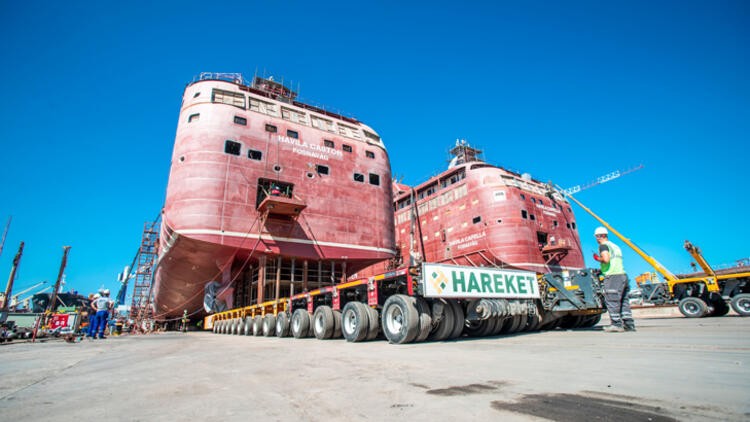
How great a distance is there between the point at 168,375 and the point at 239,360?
4.78 ft

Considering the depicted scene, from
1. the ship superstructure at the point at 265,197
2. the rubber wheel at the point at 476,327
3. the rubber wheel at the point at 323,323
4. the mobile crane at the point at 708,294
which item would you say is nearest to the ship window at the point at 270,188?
the ship superstructure at the point at 265,197

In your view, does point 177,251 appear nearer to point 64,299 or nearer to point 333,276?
point 333,276

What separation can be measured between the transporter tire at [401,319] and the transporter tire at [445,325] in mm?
767

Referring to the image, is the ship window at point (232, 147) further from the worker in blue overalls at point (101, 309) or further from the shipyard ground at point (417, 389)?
the shipyard ground at point (417, 389)

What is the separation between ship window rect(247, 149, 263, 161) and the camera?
2011 cm

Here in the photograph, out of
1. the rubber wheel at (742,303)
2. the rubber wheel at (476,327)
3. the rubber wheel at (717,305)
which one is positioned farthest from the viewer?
the rubber wheel at (717,305)

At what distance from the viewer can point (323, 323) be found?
977cm

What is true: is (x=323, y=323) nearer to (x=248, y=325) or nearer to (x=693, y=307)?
(x=248, y=325)

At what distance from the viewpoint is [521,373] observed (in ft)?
11.5

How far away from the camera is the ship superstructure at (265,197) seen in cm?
1862

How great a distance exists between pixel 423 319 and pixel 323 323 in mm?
3584

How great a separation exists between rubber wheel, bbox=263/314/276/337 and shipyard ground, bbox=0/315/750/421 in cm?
867

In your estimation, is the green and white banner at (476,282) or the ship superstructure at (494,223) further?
the ship superstructure at (494,223)

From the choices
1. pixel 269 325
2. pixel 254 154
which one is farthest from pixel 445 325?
pixel 254 154
